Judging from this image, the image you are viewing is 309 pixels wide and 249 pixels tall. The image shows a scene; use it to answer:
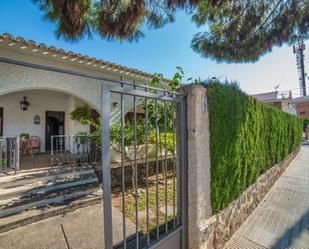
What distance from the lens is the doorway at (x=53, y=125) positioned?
9.11 metres

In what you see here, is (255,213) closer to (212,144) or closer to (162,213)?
(162,213)

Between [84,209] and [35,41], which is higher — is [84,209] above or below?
below

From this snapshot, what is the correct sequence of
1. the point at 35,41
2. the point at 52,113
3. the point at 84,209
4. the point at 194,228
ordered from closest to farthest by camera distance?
1. the point at 194,228
2. the point at 84,209
3. the point at 35,41
4. the point at 52,113

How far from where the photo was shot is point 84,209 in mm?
3773

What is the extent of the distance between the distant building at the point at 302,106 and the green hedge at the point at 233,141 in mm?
30420

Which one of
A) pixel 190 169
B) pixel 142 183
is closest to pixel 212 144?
pixel 190 169

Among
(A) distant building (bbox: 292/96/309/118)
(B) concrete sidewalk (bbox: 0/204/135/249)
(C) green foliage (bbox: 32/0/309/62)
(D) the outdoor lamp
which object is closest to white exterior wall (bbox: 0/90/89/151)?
(D) the outdoor lamp

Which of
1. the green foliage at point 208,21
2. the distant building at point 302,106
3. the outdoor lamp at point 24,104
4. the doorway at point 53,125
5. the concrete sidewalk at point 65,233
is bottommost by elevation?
the concrete sidewalk at point 65,233

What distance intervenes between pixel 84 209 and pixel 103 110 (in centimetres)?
300

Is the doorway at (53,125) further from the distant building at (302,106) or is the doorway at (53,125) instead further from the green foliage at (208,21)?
the distant building at (302,106)

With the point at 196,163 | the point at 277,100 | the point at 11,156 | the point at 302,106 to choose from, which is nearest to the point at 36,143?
the point at 11,156

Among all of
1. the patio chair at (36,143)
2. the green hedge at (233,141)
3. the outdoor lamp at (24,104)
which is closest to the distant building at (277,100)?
the green hedge at (233,141)

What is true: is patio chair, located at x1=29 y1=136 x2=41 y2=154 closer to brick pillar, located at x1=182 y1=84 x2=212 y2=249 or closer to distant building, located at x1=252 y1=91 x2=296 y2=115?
brick pillar, located at x1=182 y1=84 x2=212 y2=249

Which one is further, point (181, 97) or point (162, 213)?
point (162, 213)
